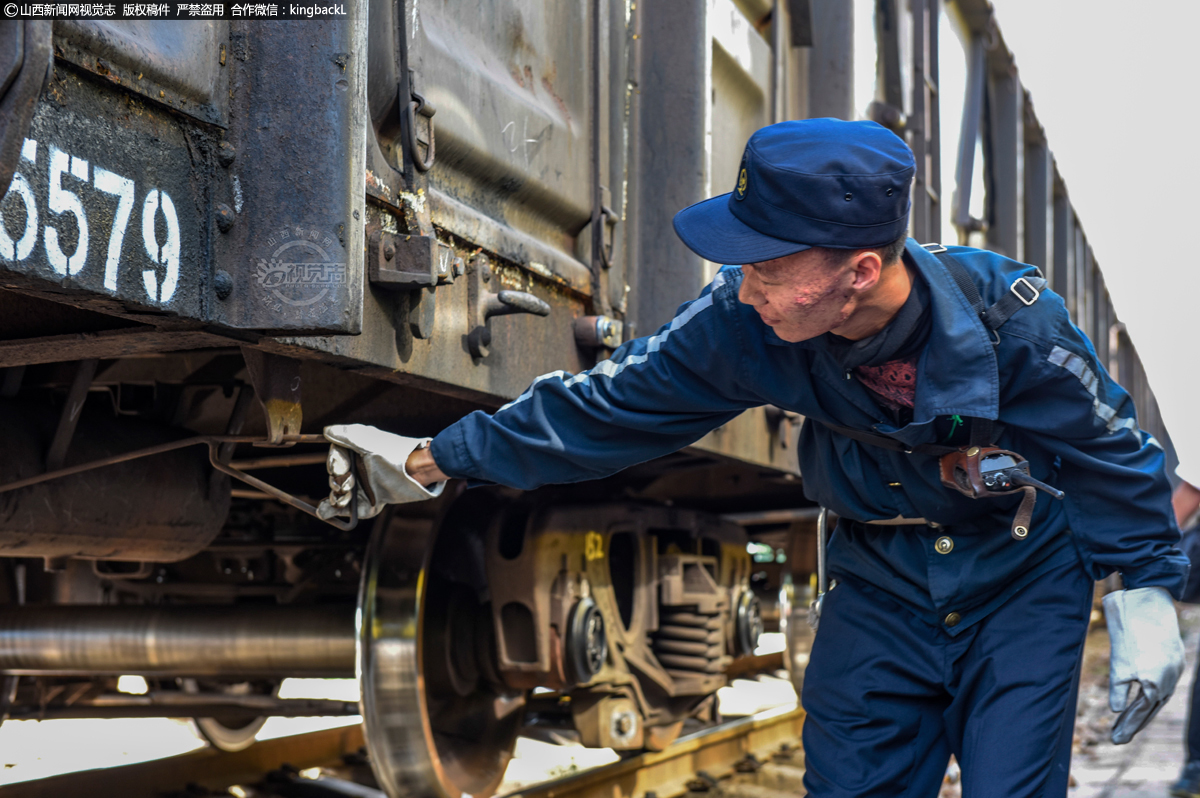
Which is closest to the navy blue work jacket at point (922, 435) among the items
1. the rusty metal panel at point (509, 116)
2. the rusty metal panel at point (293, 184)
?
the rusty metal panel at point (509, 116)

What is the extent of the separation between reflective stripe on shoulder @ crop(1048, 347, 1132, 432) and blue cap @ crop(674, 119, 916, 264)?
1.17 feet

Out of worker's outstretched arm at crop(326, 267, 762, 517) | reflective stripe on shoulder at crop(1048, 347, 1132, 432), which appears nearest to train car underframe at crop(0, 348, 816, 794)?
worker's outstretched arm at crop(326, 267, 762, 517)

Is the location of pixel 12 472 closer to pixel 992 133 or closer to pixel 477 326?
pixel 477 326

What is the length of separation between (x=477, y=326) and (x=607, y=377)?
267 millimetres

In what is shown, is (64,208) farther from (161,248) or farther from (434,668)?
(434,668)

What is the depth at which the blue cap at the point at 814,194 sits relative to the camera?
1916 mm

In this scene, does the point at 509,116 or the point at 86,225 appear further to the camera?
the point at 509,116

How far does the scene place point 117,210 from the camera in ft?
4.64

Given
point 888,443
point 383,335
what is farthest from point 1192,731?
point 383,335

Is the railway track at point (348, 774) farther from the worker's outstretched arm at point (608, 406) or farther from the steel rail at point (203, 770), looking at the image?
→ the worker's outstretched arm at point (608, 406)

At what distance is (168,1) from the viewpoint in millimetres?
1525

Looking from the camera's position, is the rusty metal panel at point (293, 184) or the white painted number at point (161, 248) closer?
the white painted number at point (161, 248)

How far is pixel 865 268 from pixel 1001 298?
28cm

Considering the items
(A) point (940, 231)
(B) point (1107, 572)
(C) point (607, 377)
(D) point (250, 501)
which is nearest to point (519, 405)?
(C) point (607, 377)
